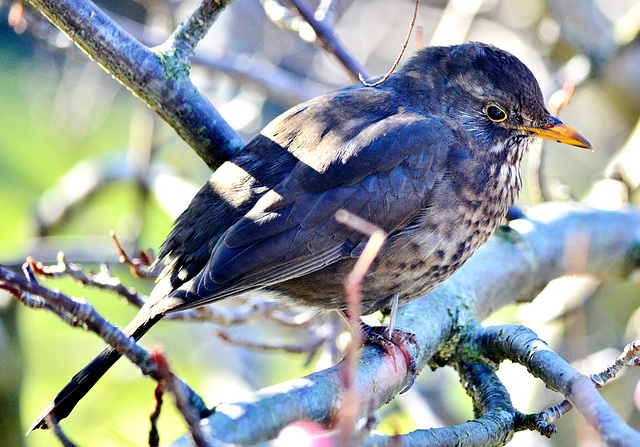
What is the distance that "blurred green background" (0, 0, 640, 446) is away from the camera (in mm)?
4332

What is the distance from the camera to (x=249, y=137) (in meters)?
5.76

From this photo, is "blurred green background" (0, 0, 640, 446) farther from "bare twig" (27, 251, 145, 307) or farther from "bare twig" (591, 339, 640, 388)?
"bare twig" (591, 339, 640, 388)

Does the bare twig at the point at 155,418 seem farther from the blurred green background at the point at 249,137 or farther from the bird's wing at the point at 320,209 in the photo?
the blurred green background at the point at 249,137

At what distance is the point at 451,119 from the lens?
3.07 metres

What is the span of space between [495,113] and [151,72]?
154 cm

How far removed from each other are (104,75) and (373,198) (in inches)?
192

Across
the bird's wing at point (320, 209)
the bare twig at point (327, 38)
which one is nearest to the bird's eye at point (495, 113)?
the bird's wing at point (320, 209)

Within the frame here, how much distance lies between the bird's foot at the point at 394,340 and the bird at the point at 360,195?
0.47 feet

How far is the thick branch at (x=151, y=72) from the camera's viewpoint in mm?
2525

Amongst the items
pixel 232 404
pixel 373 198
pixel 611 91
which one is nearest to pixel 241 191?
pixel 373 198

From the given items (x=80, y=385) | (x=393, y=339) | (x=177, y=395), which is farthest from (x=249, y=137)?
(x=177, y=395)

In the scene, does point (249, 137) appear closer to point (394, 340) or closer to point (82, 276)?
point (82, 276)

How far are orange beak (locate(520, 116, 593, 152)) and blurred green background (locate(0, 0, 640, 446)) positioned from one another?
Answer: 3.10 ft

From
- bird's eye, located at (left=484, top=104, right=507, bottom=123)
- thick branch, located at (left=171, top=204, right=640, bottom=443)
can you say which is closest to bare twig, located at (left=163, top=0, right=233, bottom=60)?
bird's eye, located at (left=484, top=104, right=507, bottom=123)
